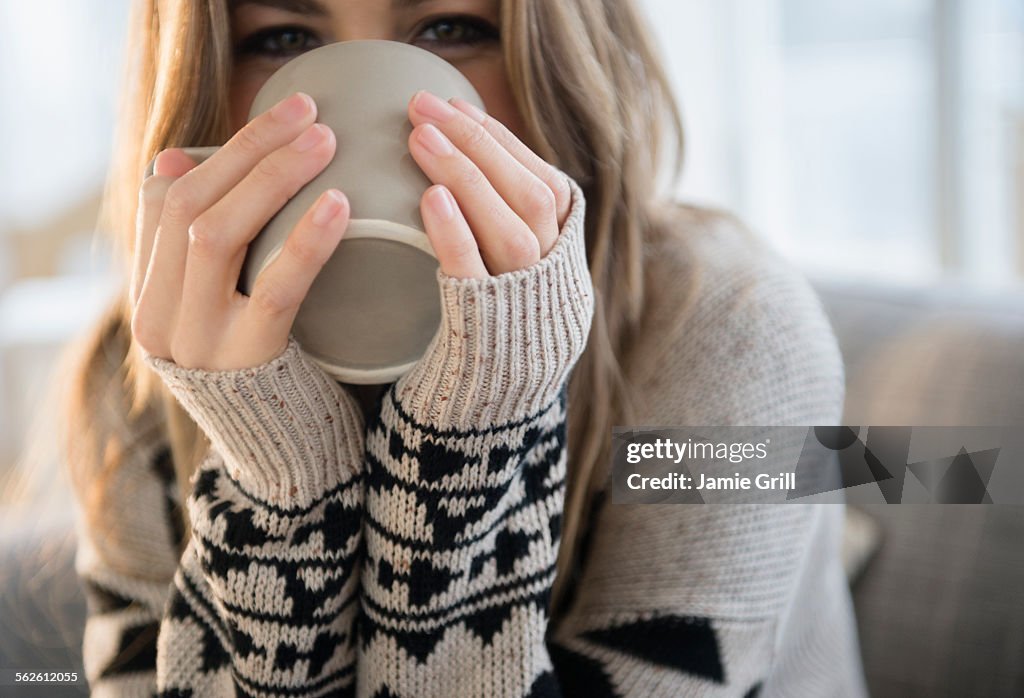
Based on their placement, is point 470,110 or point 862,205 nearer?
point 470,110

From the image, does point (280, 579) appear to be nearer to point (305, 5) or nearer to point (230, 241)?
point (230, 241)

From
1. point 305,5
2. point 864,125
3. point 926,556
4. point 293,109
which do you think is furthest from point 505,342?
point 864,125

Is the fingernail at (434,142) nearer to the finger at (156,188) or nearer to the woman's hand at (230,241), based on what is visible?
the woman's hand at (230,241)

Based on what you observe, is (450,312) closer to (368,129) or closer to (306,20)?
(368,129)

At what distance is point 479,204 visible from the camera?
0.41 meters

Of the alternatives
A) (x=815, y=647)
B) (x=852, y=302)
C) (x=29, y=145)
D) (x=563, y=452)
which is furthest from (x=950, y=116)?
(x=29, y=145)

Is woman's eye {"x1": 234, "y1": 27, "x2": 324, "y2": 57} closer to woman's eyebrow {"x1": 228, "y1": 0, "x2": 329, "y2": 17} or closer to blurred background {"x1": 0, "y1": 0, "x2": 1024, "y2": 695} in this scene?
woman's eyebrow {"x1": 228, "y1": 0, "x2": 329, "y2": 17}

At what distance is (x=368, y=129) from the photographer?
396 mm

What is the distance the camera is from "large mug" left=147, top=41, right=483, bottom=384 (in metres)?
0.39

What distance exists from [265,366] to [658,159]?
1.53 ft

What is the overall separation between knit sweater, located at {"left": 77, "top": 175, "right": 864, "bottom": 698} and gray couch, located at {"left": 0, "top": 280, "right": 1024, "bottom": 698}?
11cm

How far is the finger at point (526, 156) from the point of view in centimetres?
42

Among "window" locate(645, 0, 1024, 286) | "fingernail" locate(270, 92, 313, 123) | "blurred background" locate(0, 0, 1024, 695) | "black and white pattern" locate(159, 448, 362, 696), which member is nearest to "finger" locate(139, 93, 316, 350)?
"fingernail" locate(270, 92, 313, 123)

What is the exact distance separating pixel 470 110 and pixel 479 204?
0.16 ft
